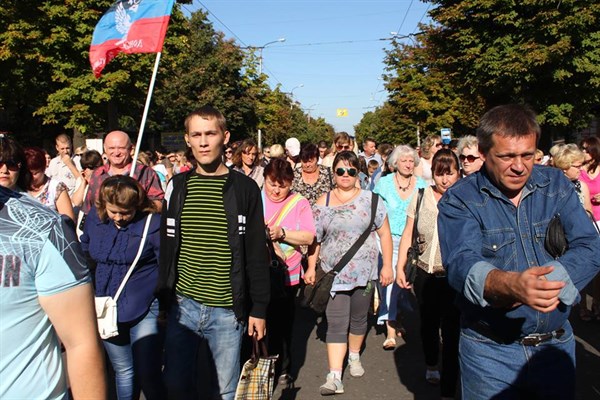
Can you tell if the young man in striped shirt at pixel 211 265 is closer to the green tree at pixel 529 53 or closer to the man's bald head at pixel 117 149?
the man's bald head at pixel 117 149

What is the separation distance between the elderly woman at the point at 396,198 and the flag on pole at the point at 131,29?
9.26ft

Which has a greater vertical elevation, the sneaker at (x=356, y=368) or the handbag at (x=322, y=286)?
A: the handbag at (x=322, y=286)

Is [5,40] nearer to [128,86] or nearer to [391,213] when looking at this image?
[128,86]

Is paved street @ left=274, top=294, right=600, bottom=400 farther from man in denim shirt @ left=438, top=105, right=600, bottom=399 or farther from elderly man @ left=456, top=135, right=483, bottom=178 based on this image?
man in denim shirt @ left=438, top=105, right=600, bottom=399

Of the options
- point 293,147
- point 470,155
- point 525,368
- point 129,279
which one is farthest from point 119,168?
point 293,147

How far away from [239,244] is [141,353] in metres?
1.12

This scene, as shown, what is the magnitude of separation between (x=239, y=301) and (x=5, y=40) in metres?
24.3

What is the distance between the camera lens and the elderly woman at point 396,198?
22.6 feet

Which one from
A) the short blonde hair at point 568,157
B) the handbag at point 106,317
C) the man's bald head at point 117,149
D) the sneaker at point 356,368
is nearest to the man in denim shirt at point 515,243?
the handbag at point 106,317

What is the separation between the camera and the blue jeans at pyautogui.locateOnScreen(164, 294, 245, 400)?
380cm

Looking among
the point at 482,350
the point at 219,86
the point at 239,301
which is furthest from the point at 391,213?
the point at 219,86

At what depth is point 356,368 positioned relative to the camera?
Result: 596cm

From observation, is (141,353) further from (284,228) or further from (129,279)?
(284,228)

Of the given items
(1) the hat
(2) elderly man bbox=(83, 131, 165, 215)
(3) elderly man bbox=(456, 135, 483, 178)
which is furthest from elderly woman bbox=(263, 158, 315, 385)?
(1) the hat
